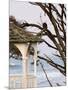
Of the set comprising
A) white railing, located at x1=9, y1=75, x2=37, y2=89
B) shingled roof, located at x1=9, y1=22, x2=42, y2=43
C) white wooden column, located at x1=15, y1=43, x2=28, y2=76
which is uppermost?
shingled roof, located at x1=9, y1=22, x2=42, y2=43

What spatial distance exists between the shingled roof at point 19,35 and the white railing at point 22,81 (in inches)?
14.4

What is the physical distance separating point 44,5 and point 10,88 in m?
0.92

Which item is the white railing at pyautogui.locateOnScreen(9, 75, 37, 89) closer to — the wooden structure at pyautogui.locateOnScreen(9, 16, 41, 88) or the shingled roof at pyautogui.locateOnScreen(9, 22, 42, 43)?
the wooden structure at pyautogui.locateOnScreen(9, 16, 41, 88)

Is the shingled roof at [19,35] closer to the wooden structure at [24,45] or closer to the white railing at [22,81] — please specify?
the wooden structure at [24,45]

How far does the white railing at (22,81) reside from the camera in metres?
2.62

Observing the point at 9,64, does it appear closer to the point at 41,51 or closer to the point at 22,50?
the point at 22,50

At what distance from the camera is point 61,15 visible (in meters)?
2.77

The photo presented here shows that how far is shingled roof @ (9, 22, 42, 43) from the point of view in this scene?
8.63 ft

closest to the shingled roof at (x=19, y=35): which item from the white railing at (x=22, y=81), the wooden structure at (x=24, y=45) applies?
the wooden structure at (x=24, y=45)

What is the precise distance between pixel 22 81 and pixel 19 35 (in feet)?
1.54

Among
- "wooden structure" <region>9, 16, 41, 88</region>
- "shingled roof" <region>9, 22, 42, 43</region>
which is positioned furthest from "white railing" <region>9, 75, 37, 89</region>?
"shingled roof" <region>9, 22, 42, 43</region>

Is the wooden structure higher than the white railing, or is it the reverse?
the wooden structure

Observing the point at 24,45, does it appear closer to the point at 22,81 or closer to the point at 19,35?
the point at 19,35

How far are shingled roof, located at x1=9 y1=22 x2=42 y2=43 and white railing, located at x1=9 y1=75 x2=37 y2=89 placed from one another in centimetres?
37
